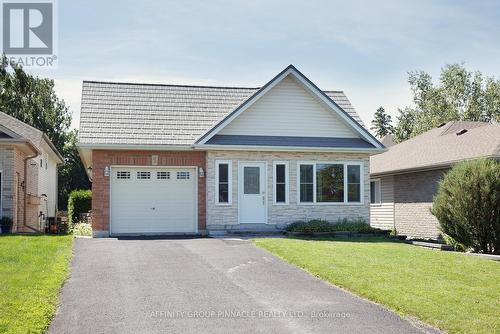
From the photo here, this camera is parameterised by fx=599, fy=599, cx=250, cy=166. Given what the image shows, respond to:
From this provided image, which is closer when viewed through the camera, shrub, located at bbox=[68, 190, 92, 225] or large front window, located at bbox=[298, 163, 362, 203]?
large front window, located at bbox=[298, 163, 362, 203]

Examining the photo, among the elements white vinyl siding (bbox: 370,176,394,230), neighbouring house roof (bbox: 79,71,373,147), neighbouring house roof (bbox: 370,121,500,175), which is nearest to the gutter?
neighbouring house roof (bbox: 79,71,373,147)

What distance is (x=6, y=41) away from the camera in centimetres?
2511

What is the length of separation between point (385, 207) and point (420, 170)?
4032 millimetres

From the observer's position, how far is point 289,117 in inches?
835

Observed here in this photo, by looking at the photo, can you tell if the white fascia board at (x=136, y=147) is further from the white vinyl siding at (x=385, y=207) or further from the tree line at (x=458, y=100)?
the tree line at (x=458, y=100)

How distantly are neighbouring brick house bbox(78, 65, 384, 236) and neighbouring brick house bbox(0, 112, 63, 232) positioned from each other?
256 cm

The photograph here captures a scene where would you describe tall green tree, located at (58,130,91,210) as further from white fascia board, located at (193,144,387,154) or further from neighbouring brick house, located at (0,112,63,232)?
white fascia board, located at (193,144,387,154)

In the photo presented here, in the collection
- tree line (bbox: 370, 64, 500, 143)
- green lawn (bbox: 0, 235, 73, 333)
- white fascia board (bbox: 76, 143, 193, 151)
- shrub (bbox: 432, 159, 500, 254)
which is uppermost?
tree line (bbox: 370, 64, 500, 143)

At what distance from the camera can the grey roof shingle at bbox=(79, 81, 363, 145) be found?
19953 mm

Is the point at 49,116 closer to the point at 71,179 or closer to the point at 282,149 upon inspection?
the point at 71,179

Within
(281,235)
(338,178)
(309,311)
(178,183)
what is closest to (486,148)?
(338,178)

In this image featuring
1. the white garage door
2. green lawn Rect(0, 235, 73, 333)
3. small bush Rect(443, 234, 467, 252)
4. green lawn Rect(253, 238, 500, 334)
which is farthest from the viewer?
the white garage door

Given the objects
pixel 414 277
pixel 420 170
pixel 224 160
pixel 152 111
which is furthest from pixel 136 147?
pixel 420 170

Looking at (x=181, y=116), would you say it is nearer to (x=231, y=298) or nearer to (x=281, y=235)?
(x=281, y=235)
